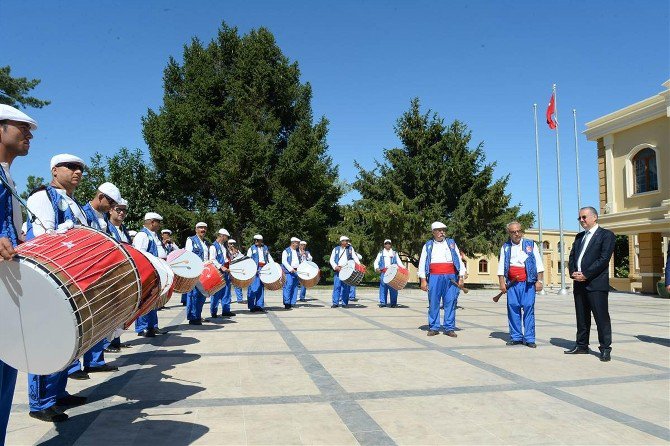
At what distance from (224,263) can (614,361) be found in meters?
7.45

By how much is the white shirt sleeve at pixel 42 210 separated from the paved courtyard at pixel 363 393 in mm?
1615

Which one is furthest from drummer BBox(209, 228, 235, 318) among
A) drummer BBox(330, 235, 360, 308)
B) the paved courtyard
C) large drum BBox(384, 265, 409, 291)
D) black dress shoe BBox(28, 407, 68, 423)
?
black dress shoe BBox(28, 407, 68, 423)

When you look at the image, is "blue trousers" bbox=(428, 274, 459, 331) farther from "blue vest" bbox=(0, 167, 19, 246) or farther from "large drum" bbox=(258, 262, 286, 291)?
"blue vest" bbox=(0, 167, 19, 246)

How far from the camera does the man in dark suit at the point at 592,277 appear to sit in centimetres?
702

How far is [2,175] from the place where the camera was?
3.02 meters

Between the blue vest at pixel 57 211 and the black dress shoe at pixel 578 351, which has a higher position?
the blue vest at pixel 57 211

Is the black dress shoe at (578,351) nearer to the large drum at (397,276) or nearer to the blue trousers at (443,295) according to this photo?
the blue trousers at (443,295)

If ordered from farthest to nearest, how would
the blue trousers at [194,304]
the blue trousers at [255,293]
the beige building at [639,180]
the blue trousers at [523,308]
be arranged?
1. the beige building at [639,180]
2. the blue trousers at [255,293]
3. the blue trousers at [194,304]
4. the blue trousers at [523,308]

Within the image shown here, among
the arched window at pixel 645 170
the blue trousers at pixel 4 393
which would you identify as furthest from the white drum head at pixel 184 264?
the arched window at pixel 645 170

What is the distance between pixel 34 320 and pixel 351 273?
11551 mm

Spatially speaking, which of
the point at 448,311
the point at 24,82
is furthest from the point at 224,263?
the point at 24,82

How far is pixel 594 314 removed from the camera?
23.9 ft

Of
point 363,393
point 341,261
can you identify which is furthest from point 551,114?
point 363,393

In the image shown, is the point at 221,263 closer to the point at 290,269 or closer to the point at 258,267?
the point at 258,267
